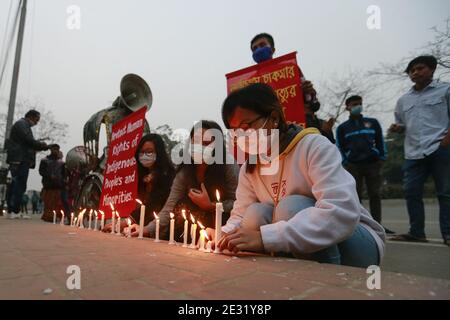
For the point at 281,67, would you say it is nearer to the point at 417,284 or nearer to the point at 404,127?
the point at 404,127

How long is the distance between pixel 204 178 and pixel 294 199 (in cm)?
137

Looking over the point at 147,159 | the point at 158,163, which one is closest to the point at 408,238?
the point at 158,163

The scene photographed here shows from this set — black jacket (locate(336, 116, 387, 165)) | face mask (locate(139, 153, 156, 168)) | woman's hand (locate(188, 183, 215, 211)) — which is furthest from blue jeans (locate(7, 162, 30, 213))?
black jacket (locate(336, 116, 387, 165))

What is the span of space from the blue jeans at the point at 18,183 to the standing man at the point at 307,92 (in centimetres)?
509

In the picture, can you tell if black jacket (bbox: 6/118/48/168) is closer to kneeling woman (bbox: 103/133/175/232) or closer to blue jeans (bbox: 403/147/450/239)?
kneeling woman (bbox: 103/133/175/232)

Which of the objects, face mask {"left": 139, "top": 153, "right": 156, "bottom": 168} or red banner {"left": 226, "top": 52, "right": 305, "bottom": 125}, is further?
face mask {"left": 139, "top": 153, "right": 156, "bottom": 168}

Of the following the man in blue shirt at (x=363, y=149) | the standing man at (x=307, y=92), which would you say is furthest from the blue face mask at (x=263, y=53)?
the man in blue shirt at (x=363, y=149)

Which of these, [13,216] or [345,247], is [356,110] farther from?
[13,216]

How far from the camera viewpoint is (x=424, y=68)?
3330 mm

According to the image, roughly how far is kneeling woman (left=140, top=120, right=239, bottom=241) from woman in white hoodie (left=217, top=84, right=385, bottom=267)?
85cm

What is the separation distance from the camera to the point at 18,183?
591 centimetres

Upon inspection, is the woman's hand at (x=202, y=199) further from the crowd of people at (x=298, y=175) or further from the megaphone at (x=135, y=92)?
the megaphone at (x=135, y=92)

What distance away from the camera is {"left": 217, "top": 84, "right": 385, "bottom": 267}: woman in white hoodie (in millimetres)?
1400

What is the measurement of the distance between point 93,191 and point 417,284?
14.5 ft
